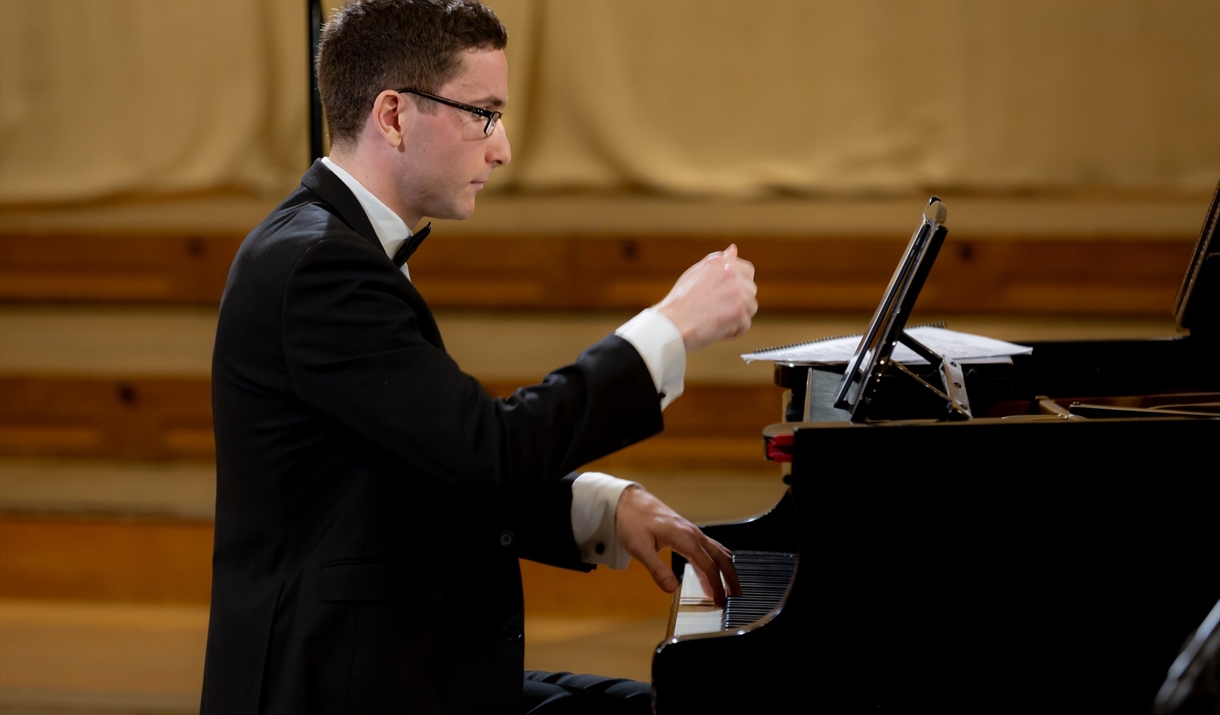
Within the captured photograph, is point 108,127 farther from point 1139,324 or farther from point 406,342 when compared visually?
point 1139,324

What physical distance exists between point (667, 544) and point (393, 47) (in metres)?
0.66

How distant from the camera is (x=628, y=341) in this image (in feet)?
3.59

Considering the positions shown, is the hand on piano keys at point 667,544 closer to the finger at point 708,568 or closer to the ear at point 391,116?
the finger at point 708,568

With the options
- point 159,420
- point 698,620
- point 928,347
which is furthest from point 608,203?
point 698,620

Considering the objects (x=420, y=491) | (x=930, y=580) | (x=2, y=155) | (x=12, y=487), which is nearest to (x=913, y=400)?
(x=930, y=580)

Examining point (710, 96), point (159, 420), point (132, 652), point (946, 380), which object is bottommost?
point (132, 652)

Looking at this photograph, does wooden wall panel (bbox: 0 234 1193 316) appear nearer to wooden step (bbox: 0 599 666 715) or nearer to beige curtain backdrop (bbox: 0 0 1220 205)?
beige curtain backdrop (bbox: 0 0 1220 205)

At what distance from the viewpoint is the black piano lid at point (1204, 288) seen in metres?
1.50

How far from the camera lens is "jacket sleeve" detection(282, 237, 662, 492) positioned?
1.02 metres

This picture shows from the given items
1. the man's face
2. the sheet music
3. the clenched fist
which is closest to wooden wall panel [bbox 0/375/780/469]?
the sheet music

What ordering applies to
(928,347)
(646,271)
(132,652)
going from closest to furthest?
(928,347) < (132,652) < (646,271)

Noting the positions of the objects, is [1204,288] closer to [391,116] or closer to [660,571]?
[660,571]

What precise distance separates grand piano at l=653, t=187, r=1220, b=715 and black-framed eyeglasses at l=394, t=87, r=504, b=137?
0.51m

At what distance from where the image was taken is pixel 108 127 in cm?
326
